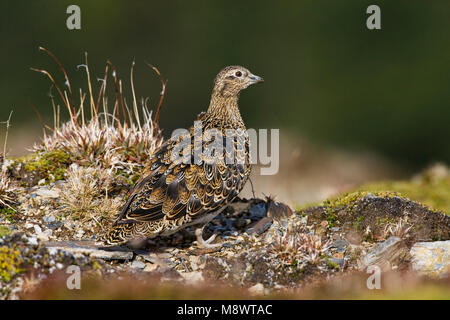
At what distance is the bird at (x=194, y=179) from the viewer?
26.2 feet

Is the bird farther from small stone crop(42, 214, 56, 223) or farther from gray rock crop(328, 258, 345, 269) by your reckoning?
gray rock crop(328, 258, 345, 269)

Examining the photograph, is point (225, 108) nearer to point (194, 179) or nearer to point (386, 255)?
point (194, 179)

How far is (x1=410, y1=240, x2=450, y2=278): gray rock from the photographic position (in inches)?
302

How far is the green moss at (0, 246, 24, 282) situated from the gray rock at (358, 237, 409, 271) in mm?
4487

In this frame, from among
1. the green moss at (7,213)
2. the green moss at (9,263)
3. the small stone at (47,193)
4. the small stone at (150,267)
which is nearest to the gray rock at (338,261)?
the small stone at (150,267)

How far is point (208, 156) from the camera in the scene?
8.70 m

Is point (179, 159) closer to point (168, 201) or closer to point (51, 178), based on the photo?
point (168, 201)

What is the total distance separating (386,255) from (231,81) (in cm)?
388

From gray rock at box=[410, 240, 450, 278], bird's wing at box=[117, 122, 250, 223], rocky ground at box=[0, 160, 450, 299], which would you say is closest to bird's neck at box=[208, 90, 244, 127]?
bird's wing at box=[117, 122, 250, 223]

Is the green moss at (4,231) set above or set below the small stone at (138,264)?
above

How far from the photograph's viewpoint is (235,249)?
28.9ft

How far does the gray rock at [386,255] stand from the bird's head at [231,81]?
353cm

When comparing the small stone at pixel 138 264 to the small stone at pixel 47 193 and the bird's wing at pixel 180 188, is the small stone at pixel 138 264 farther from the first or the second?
the small stone at pixel 47 193

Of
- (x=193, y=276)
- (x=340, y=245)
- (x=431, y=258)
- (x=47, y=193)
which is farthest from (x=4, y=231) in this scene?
(x=431, y=258)
